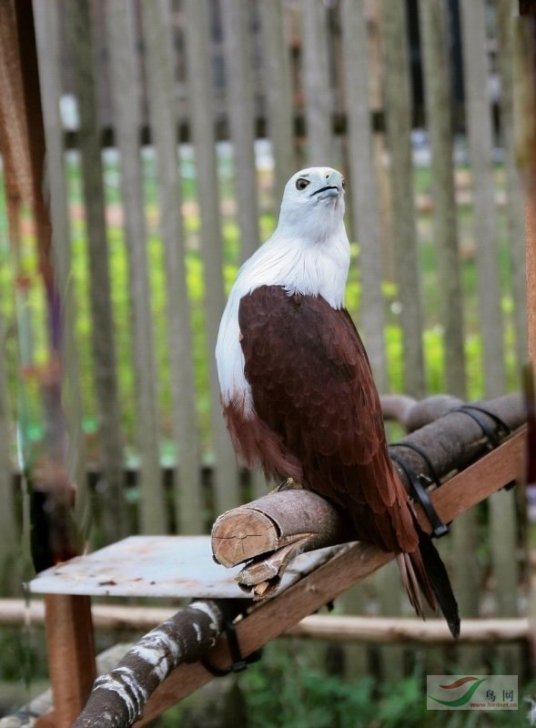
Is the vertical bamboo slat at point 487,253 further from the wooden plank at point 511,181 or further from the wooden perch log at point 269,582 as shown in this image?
the wooden perch log at point 269,582

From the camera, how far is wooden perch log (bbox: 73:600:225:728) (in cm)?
110

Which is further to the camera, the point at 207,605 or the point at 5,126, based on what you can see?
the point at 207,605

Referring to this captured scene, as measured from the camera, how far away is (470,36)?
2.39m

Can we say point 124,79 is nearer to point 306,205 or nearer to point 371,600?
point 306,205

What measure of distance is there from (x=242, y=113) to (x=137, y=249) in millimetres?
442

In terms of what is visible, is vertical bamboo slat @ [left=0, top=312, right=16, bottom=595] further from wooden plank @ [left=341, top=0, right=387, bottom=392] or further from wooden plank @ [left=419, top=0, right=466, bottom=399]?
wooden plank @ [left=419, top=0, right=466, bottom=399]

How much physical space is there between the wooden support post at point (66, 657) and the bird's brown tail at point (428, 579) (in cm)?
50

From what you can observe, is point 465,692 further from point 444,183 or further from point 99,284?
point 99,284

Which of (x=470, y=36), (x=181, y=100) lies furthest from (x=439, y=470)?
(x=181, y=100)

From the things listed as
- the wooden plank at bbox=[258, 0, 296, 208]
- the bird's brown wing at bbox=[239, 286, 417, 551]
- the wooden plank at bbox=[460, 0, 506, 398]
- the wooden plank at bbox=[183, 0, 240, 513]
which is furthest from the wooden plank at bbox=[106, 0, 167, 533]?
the bird's brown wing at bbox=[239, 286, 417, 551]

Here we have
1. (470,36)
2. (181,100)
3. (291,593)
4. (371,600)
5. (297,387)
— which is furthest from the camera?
(181,100)

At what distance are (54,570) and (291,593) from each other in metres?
0.36

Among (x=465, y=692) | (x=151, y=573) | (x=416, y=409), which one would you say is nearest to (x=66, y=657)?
(x=151, y=573)

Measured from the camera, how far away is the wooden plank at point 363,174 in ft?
7.94
